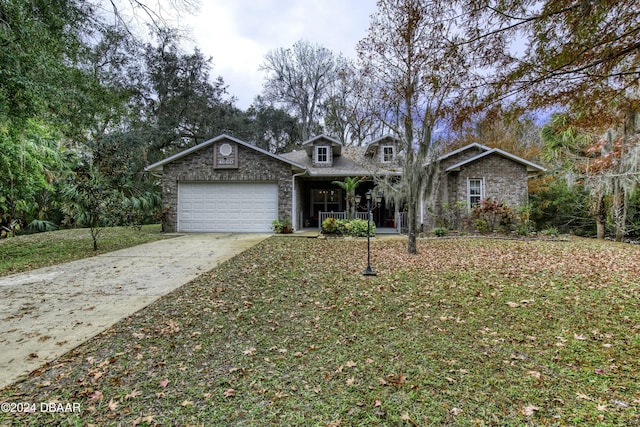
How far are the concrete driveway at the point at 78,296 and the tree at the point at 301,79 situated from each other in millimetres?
19843

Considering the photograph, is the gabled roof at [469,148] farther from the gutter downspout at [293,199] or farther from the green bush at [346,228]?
the gutter downspout at [293,199]

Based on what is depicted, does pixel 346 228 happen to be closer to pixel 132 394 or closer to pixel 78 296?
pixel 78 296

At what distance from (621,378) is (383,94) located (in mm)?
7621

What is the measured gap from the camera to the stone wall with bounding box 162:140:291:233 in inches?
519

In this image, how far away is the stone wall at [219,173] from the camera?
13.2 meters

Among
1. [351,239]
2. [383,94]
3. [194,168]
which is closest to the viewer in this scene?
[383,94]

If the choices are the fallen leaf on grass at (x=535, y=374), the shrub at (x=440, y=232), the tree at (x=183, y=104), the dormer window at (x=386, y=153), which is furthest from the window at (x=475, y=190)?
the tree at (x=183, y=104)

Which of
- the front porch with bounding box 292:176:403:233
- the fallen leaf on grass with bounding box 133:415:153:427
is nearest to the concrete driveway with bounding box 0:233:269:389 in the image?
the fallen leaf on grass with bounding box 133:415:153:427

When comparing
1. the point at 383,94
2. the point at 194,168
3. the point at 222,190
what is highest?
the point at 383,94

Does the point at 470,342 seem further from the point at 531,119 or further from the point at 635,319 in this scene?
the point at 531,119

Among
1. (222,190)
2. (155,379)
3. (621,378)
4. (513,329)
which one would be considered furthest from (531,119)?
(222,190)

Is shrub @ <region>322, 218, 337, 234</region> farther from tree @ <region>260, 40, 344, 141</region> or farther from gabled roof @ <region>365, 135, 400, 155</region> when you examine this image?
tree @ <region>260, 40, 344, 141</region>

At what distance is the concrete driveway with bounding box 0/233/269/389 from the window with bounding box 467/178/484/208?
10343 millimetres

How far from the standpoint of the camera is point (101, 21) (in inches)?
227
